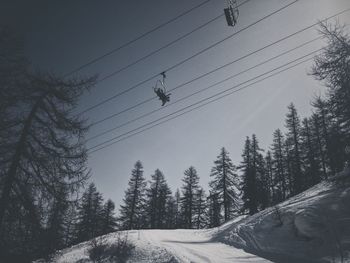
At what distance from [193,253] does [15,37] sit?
14525 millimetres

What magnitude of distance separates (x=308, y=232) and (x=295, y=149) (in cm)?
2887

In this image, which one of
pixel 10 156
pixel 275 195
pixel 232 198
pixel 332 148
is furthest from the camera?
pixel 275 195

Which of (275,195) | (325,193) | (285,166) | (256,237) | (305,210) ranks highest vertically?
(285,166)

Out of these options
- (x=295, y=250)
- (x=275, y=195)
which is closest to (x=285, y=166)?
(x=275, y=195)

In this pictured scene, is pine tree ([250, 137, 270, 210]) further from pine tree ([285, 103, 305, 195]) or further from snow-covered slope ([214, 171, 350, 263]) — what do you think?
snow-covered slope ([214, 171, 350, 263])

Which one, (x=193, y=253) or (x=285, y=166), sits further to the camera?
(x=285, y=166)

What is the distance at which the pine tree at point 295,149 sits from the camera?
4212cm

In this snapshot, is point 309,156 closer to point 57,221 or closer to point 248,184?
point 248,184

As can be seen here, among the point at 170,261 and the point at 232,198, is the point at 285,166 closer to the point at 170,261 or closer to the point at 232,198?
the point at 232,198

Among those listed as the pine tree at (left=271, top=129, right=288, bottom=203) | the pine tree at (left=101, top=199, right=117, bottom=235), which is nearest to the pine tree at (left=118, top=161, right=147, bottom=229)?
the pine tree at (left=101, top=199, right=117, bottom=235)

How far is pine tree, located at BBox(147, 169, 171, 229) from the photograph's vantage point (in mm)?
50344

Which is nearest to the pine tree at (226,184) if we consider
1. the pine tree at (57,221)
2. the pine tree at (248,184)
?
the pine tree at (248,184)

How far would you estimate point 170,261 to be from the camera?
14.2 m

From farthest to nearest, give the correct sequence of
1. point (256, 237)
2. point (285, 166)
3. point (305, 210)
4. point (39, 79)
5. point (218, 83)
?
point (285, 166) → point (256, 237) → point (305, 210) → point (39, 79) → point (218, 83)
